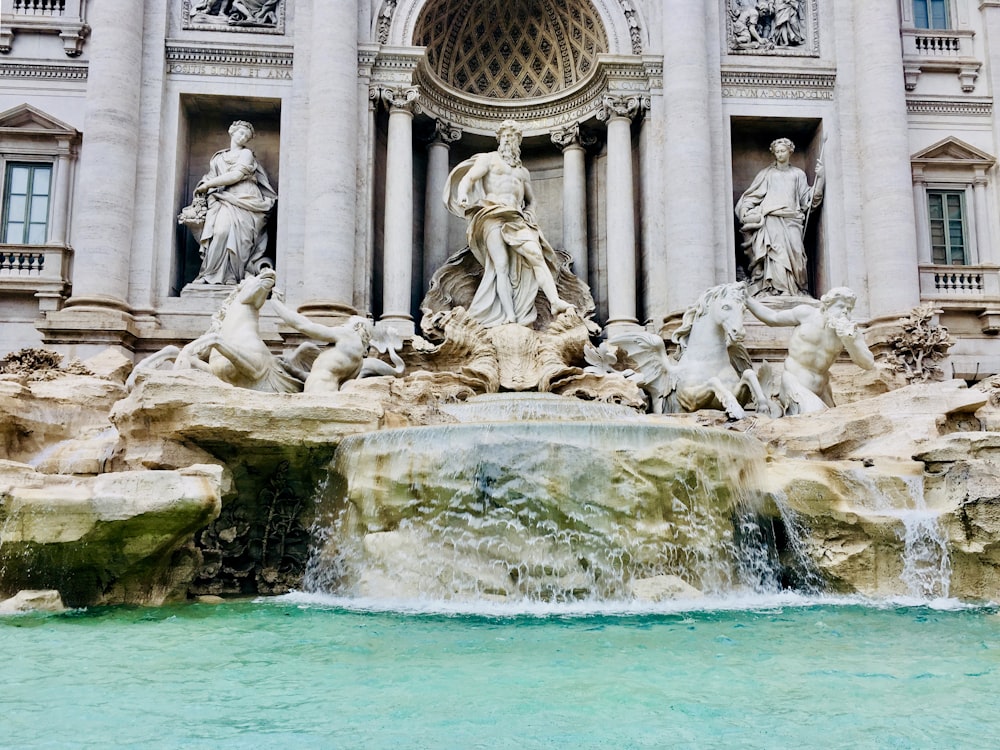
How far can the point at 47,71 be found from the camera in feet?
51.6

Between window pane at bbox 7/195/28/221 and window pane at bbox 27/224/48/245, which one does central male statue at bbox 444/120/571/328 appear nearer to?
window pane at bbox 27/224/48/245

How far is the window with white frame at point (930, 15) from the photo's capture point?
17281 mm

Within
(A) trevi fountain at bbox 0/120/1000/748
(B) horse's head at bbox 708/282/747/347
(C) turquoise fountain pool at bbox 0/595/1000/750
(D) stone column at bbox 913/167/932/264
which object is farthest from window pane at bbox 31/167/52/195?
(D) stone column at bbox 913/167/932/264

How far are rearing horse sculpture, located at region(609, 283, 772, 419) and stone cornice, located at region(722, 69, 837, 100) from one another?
21.4ft

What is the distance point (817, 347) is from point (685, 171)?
538 centimetres

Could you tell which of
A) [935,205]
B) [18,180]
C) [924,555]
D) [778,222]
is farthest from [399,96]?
[924,555]

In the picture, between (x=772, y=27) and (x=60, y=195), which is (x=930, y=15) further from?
(x=60, y=195)

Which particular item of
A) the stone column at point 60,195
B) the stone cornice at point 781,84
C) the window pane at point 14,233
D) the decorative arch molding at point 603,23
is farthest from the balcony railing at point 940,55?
the window pane at point 14,233

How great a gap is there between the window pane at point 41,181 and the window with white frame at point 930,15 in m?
16.3

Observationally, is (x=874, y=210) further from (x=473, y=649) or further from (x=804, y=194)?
(x=473, y=649)

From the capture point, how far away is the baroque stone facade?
14.8 meters

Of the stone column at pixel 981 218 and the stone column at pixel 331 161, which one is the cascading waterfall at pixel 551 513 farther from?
the stone column at pixel 981 218

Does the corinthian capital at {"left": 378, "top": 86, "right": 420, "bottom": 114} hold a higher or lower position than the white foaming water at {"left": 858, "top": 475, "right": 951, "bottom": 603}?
higher

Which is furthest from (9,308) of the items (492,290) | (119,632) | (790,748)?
(790,748)
